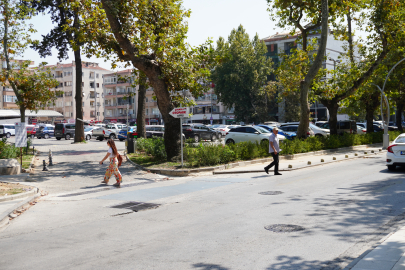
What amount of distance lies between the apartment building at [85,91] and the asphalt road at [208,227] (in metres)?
93.3

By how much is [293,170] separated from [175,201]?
8390 mm

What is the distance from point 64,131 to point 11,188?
35963 mm

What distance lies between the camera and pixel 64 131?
47.1 m

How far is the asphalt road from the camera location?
18.2 feet

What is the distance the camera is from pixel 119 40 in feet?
63.8

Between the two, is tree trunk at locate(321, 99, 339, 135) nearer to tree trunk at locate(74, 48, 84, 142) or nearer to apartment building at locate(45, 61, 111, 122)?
tree trunk at locate(74, 48, 84, 142)

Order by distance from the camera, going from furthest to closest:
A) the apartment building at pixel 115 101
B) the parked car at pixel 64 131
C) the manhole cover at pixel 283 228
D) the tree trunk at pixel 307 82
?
the apartment building at pixel 115 101
the parked car at pixel 64 131
the tree trunk at pixel 307 82
the manhole cover at pixel 283 228

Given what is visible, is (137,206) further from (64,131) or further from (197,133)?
(64,131)

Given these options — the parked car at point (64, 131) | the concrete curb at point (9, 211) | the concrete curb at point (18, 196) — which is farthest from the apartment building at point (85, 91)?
the concrete curb at point (9, 211)

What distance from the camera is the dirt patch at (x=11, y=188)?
11.8 meters

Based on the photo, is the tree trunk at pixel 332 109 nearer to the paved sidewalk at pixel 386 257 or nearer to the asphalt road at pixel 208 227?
the asphalt road at pixel 208 227

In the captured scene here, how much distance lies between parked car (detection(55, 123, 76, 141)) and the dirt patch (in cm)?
3454

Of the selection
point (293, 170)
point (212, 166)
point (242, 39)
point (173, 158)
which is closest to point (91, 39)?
point (173, 158)

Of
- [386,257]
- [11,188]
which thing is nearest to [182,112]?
[11,188]
